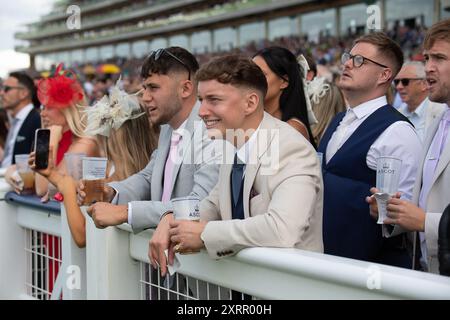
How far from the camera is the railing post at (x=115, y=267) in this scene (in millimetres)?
Answer: 2781

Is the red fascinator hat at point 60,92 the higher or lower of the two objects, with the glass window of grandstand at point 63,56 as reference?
lower

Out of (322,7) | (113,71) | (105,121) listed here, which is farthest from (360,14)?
(105,121)

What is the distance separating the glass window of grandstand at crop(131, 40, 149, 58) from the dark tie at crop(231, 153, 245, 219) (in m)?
58.9

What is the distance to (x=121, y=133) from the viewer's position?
3.45 m

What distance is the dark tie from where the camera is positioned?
90.5 inches

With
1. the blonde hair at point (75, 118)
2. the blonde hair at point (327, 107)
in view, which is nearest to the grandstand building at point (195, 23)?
the blonde hair at point (327, 107)

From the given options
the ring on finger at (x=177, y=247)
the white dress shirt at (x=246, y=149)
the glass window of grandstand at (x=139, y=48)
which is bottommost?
the ring on finger at (x=177, y=247)

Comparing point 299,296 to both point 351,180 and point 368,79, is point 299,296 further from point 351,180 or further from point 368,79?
point 368,79

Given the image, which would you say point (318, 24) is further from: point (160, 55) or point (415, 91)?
point (160, 55)

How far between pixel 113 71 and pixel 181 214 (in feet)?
109

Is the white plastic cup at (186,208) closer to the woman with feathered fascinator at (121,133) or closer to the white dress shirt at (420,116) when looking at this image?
the woman with feathered fascinator at (121,133)

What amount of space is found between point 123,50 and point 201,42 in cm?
1419

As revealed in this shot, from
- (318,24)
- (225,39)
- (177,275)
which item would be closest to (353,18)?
(318,24)

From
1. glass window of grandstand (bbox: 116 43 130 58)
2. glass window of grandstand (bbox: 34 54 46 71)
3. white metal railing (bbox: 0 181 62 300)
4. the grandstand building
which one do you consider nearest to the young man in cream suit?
white metal railing (bbox: 0 181 62 300)
